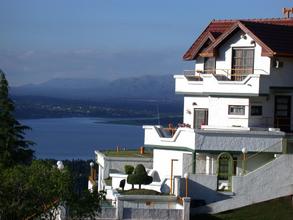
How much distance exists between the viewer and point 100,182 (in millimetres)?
44312

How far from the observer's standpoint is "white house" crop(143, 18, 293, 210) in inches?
1496

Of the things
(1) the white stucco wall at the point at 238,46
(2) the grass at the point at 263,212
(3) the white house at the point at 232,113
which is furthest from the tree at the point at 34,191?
(1) the white stucco wall at the point at 238,46

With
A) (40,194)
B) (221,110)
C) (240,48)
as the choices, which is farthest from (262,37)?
(40,194)

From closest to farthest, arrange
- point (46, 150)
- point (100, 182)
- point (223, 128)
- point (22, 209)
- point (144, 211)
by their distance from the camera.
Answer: point (22, 209) < point (144, 211) < point (223, 128) < point (100, 182) < point (46, 150)

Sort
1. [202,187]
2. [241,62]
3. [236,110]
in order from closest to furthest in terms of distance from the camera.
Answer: [202,187]
[236,110]
[241,62]

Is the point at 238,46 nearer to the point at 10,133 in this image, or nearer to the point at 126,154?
the point at 126,154

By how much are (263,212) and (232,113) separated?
21.6ft

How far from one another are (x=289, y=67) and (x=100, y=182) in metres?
10.5

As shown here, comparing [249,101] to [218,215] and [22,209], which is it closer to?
[218,215]

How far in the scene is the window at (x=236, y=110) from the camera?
40438 mm

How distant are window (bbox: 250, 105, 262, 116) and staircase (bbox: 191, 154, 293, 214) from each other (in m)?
3.96

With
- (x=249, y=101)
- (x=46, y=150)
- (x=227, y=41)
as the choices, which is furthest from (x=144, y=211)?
(x=46, y=150)

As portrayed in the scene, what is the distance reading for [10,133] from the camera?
1818 inches

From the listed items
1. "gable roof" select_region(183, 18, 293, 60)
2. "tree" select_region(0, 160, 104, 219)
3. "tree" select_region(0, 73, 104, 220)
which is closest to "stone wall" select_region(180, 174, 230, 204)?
"gable roof" select_region(183, 18, 293, 60)
